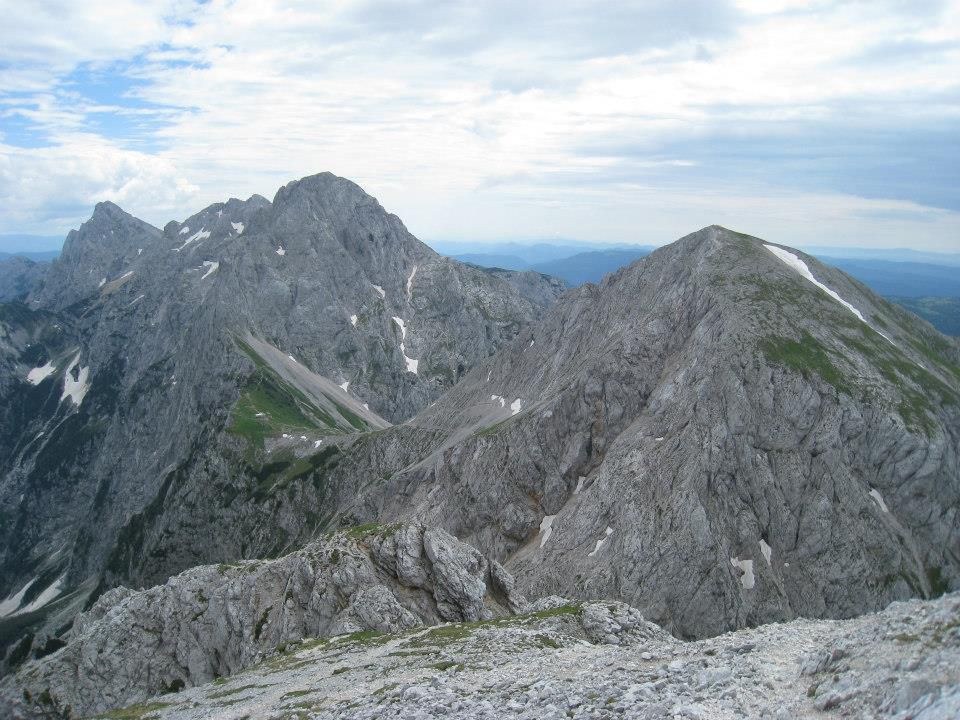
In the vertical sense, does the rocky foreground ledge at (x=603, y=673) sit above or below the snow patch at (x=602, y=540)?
above

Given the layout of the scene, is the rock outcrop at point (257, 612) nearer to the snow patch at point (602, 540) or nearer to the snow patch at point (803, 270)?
the snow patch at point (602, 540)

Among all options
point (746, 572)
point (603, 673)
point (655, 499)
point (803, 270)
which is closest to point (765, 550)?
point (746, 572)

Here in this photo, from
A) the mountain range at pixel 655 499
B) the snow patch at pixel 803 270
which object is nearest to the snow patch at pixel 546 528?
the mountain range at pixel 655 499

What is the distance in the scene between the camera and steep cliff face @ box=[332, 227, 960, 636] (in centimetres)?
8100

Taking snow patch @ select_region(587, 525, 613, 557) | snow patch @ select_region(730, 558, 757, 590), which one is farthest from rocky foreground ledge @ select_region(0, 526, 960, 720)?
snow patch @ select_region(730, 558, 757, 590)

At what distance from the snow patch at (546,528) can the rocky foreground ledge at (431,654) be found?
37409mm

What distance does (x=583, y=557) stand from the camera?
3339 inches

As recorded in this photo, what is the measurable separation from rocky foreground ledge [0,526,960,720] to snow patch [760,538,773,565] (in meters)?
40.8

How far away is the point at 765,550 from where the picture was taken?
83.3 meters

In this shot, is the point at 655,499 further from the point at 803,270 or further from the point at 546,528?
the point at 803,270

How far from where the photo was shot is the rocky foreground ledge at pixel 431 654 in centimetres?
1969

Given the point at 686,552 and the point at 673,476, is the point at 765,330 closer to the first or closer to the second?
the point at 673,476

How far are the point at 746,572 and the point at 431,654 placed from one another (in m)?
56.7

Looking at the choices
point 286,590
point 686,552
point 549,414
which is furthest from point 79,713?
point 549,414
